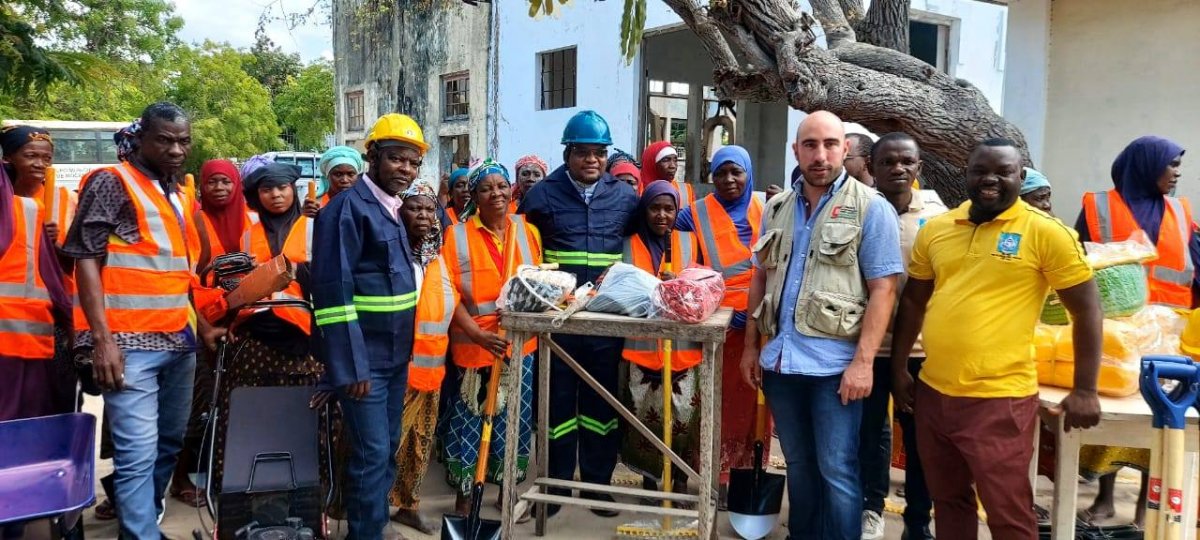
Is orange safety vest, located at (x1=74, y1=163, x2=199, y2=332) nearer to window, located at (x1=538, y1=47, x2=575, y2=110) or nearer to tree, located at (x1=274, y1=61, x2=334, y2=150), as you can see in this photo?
window, located at (x1=538, y1=47, x2=575, y2=110)

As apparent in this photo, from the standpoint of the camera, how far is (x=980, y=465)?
2.84 metres

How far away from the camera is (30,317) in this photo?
11.3 feet

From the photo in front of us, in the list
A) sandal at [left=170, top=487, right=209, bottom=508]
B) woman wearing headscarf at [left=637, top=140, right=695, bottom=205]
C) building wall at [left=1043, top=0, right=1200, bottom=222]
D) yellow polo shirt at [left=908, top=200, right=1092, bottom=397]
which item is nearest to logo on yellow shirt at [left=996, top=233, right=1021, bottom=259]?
yellow polo shirt at [left=908, top=200, right=1092, bottom=397]

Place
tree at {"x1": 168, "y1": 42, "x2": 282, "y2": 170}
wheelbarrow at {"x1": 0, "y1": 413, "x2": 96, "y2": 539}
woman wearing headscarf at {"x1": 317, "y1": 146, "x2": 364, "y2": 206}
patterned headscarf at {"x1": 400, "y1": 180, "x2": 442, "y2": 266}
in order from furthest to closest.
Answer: tree at {"x1": 168, "y1": 42, "x2": 282, "y2": 170}
woman wearing headscarf at {"x1": 317, "y1": 146, "x2": 364, "y2": 206}
patterned headscarf at {"x1": 400, "y1": 180, "x2": 442, "y2": 266}
wheelbarrow at {"x1": 0, "y1": 413, "x2": 96, "y2": 539}

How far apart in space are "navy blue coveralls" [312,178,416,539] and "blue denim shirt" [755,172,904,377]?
162 cm

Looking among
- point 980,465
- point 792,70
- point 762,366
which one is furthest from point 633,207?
point 980,465

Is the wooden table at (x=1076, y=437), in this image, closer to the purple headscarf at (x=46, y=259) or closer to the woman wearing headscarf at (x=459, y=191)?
the woman wearing headscarf at (x=459, y=191)

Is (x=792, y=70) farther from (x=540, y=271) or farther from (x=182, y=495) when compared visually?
(x=182, y=495)

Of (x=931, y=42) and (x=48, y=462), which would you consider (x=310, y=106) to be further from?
(x=48, y=462)

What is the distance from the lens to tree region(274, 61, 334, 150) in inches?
1165

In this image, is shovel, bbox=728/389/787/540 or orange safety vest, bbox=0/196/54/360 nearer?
orange safety vest, bbox=0/196/54/360

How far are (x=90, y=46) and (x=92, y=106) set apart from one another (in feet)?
5.96

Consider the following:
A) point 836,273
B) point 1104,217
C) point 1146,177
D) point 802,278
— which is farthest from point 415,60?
point 836,273

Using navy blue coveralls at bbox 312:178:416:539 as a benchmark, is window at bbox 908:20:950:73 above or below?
above
